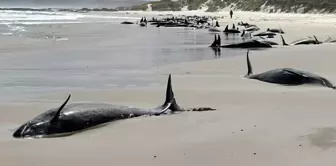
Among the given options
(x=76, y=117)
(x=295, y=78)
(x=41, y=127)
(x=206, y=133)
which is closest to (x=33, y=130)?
(x=41, y=127)

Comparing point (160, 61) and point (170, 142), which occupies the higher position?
point (170, 142)

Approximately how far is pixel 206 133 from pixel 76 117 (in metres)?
1.30

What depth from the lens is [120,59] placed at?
12352 millimetres

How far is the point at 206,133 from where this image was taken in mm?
5102

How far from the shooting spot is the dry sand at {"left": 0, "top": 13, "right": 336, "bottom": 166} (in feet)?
14.0

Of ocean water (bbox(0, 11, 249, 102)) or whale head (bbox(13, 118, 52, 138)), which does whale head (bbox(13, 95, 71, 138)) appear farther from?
ocean water (bbox(0, 11, 249, 102))

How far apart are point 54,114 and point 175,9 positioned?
85189 millimetres

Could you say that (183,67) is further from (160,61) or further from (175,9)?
(175,9)

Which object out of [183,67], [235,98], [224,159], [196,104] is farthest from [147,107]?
[183,67]

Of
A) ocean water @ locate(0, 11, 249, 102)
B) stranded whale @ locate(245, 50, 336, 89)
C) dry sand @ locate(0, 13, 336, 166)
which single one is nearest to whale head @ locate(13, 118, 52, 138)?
dry sand @ locate(0, 13, 336, 166)

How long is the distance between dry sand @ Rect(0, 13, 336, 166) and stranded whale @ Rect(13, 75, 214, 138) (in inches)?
5.6

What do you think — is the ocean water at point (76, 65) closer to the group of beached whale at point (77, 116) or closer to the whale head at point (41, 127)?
the group of beached whale at point (77, 116)

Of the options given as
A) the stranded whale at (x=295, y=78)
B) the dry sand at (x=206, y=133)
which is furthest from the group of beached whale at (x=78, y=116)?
the stranded whale at (x=295, y=78)

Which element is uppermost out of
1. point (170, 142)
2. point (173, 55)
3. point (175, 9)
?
point (170, 142)
